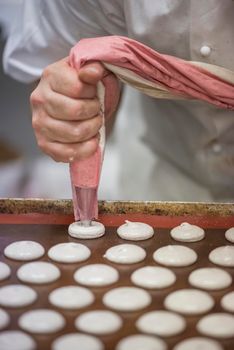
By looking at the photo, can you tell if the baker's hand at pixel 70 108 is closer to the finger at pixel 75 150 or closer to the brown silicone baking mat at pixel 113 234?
the finger at pixel 75 150

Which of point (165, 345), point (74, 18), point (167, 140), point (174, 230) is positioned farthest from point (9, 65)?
point (165, 345)

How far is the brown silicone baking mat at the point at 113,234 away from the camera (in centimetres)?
115

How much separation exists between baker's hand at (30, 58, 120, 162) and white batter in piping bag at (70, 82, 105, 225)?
2 centimetres

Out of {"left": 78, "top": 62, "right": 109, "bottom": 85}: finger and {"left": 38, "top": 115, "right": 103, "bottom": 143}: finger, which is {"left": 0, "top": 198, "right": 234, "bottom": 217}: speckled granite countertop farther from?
{"left": 78, "top": 62, "right": 109, "bottom": 85}: finger

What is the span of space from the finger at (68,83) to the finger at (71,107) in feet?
0.04

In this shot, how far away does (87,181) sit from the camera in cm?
138

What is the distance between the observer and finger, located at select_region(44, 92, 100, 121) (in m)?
1.31

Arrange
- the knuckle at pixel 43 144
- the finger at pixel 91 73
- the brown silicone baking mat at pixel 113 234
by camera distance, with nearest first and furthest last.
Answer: the brown silicone baking mat at pixel 113 234
the finger at pixel 91 73
the knuckle at pixel 43 144

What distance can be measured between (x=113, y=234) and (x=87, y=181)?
0.14 meters

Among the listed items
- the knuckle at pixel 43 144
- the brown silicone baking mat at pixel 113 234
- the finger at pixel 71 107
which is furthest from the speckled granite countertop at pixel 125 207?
the finger at pixel 71 107

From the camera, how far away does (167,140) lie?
198 cm

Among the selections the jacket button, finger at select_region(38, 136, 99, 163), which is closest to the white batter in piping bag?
finger at select_region(38, 136, 99, 163)

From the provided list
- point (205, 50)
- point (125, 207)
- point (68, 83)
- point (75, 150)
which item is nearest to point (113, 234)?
point (125, 207)

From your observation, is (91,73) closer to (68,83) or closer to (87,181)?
→ (68,83)
